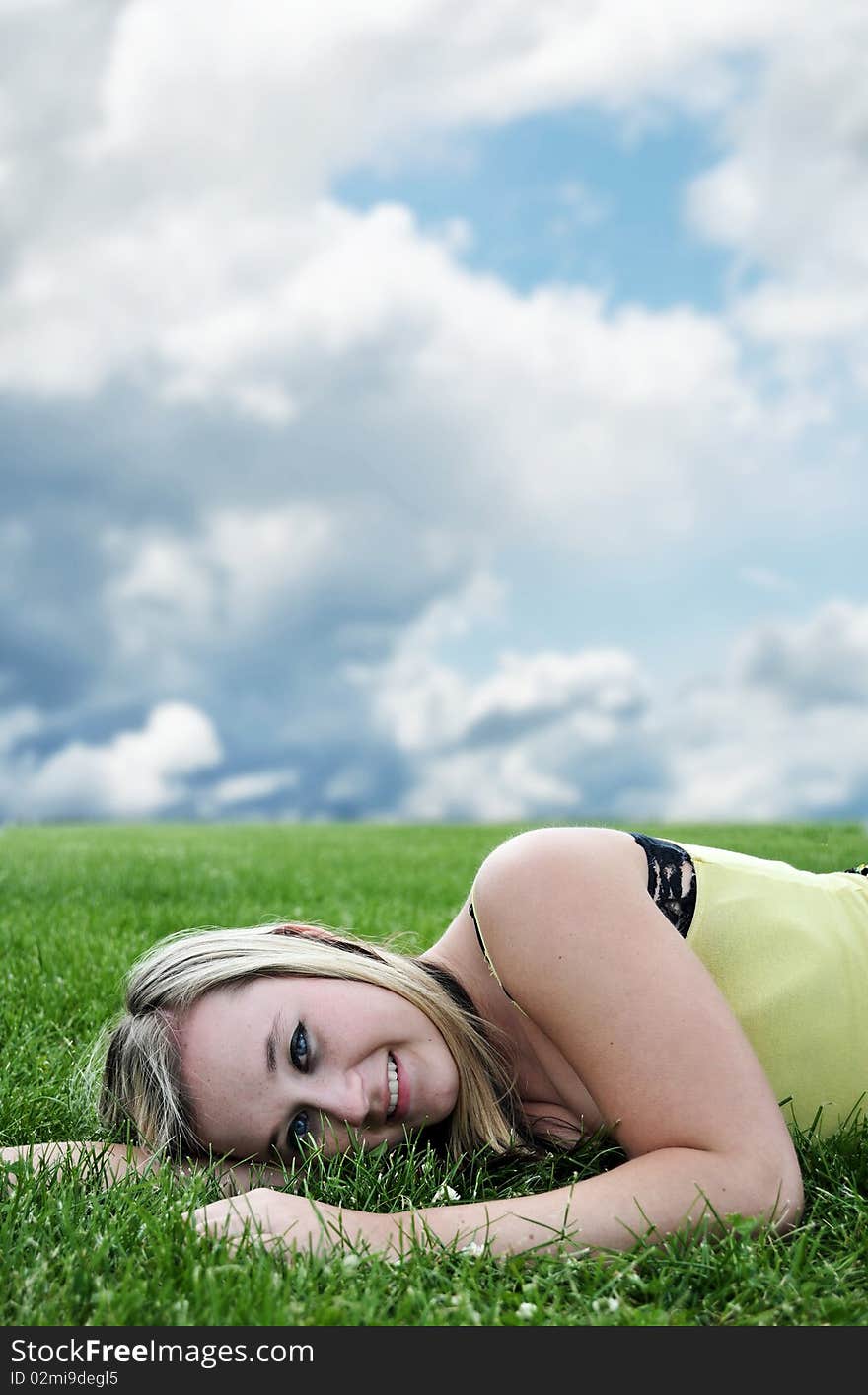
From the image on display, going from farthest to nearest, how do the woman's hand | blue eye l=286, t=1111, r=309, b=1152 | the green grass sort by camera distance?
1. blue eye l=286, t=1111, r=309, b=1152
2. the woman's hand
3. the green grass

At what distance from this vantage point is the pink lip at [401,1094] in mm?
3258

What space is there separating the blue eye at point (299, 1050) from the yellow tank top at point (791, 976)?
45.3 inches

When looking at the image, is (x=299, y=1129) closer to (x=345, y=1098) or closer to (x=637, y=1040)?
(x=345, y=1098)

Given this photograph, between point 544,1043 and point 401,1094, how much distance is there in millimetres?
525

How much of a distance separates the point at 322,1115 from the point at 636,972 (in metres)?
0.98

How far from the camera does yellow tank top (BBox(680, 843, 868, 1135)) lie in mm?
3312

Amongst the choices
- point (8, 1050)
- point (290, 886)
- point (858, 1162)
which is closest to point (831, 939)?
point (858, 1162)

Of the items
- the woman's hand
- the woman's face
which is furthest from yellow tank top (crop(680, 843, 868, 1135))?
the woman's hand

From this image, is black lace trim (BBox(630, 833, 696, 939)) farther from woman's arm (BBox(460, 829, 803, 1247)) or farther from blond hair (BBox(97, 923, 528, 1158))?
blond hair (BBox(97, 923, 528, 1158))

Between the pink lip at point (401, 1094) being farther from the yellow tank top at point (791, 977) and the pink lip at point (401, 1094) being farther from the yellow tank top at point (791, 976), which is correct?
the yellow tank top at point (791, 976)

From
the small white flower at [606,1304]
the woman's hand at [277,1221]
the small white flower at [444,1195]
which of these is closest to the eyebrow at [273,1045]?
the woman's hand at [277,1221]

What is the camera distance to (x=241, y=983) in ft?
10.7

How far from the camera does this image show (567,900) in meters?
3.03
